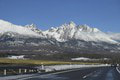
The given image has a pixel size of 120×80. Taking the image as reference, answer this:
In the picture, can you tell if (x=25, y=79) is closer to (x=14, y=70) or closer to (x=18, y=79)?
(x=18, y=79)

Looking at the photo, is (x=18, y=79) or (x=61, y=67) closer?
(x=18, y=79)

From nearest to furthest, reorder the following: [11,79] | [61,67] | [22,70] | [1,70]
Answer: [11,79]
[1,70]
[22,70]
[61,67]

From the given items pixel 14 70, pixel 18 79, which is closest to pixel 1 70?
pixel 14 70

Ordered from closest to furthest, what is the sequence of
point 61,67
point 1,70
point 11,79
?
point 11,79
point 1,70
point 61,67

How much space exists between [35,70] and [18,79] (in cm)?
2293

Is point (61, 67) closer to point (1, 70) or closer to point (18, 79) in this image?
point (1, 70)

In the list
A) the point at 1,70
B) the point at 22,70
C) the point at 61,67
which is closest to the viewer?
the point at 1,70

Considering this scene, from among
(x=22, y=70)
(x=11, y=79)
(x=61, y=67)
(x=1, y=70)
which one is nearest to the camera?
(x=11, y=79)

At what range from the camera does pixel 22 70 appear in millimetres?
55625

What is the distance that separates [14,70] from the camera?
5397 cm

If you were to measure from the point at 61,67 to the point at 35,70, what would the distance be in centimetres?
2037

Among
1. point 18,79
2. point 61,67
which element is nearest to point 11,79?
point 18,79

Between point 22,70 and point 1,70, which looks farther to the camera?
point 22,70

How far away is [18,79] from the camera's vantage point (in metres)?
33.8
